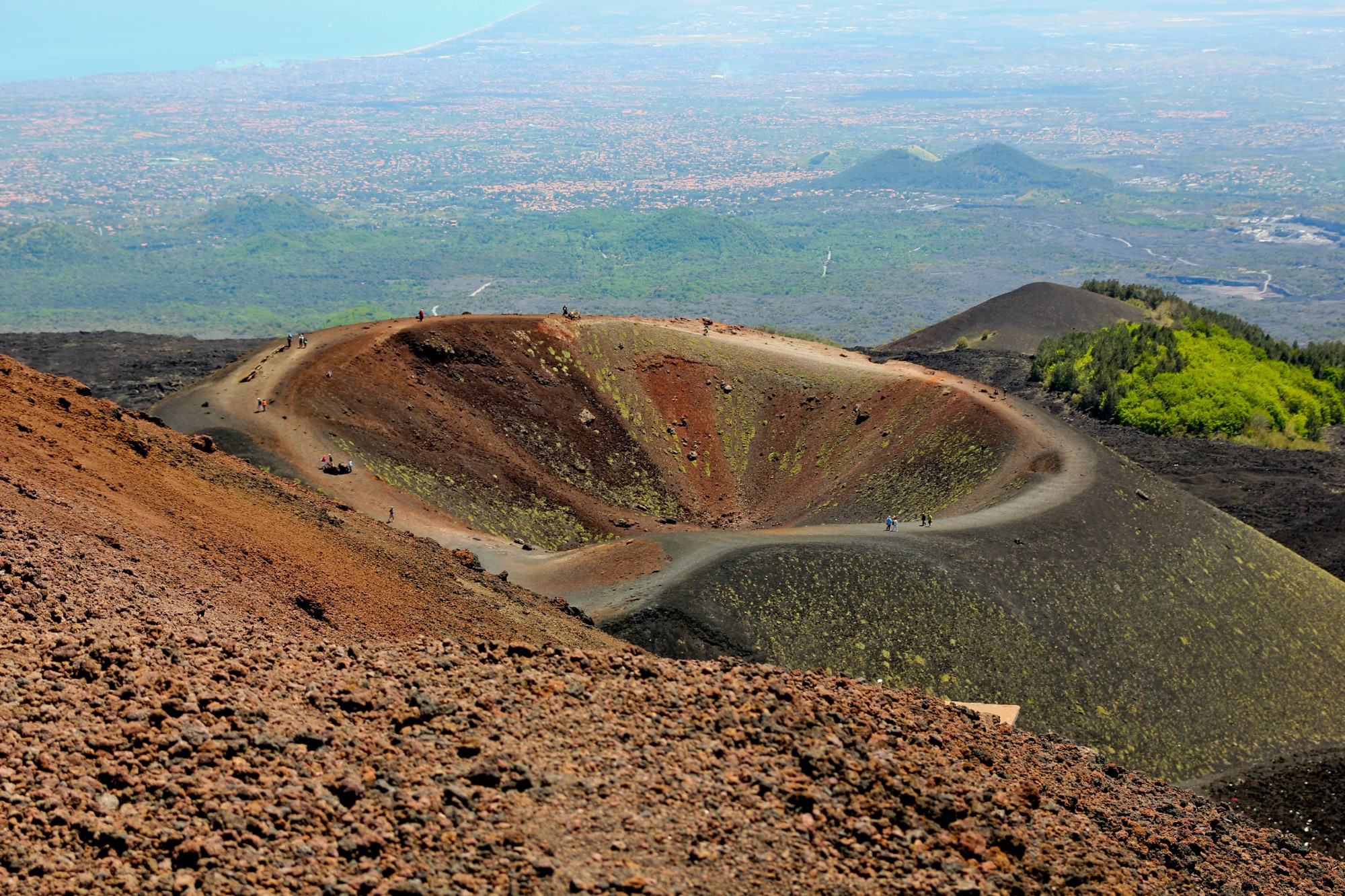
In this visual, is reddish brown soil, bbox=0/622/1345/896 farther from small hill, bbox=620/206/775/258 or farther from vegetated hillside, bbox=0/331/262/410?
small hill, bbox=620/206/775/258

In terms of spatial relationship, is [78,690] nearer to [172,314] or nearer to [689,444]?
[689,444]

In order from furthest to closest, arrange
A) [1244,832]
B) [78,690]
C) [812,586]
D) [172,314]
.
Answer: [172,314], [812,586], [1244,832], [78,690]

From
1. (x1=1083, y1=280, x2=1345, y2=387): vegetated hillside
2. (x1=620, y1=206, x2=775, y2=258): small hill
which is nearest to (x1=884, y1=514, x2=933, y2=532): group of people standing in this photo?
(x1=1083, y1=280, x2=1345, y2=387): vegetated hillside

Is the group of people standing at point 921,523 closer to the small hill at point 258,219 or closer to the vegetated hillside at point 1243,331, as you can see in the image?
the vegetated hillside at point 1243,331

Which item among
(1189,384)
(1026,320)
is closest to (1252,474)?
(1189,384)

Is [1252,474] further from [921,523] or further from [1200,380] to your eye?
[921,523]

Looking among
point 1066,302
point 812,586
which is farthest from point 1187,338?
point 812,586
